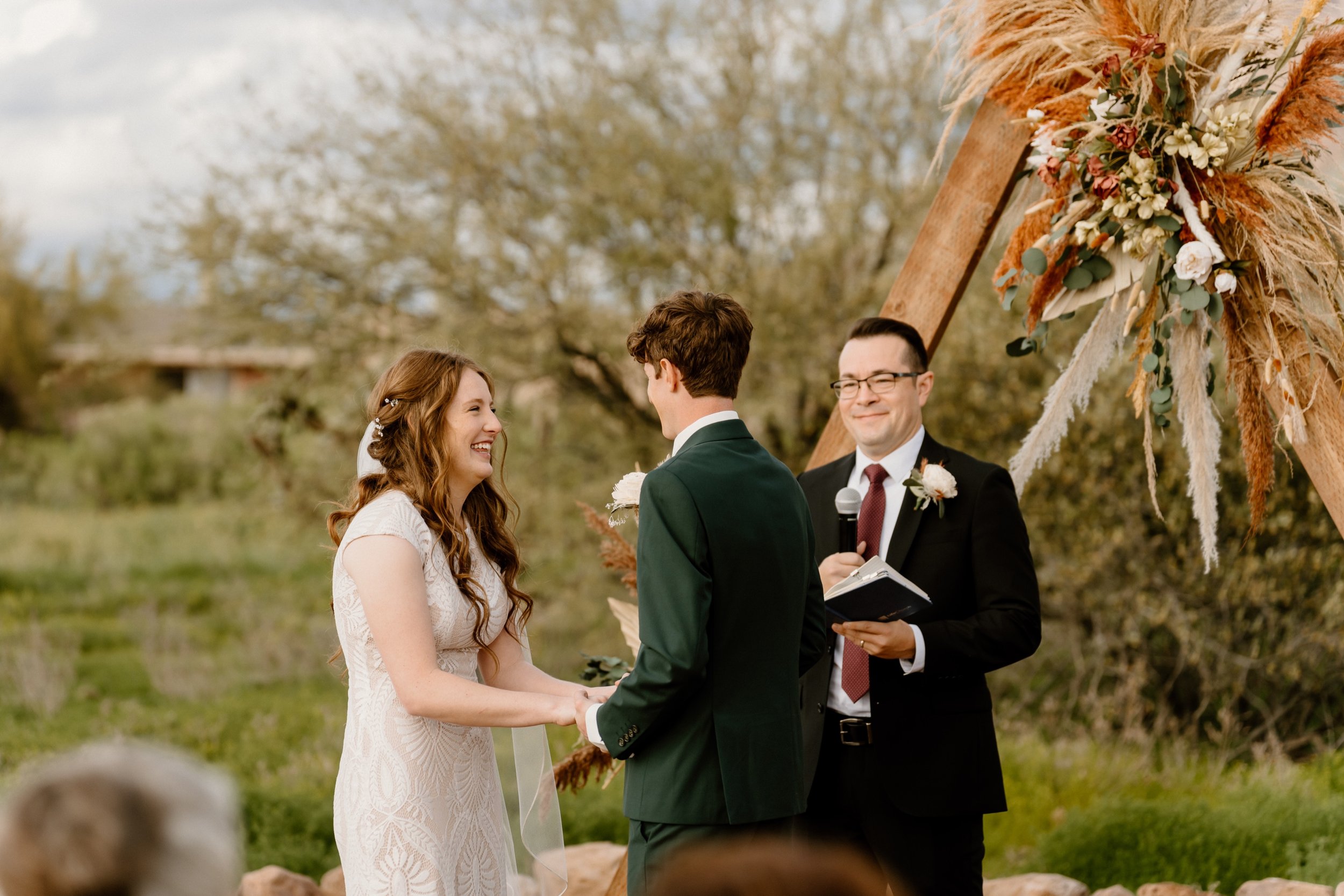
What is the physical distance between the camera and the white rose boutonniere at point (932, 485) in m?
3.11

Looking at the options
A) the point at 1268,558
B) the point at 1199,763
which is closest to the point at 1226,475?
the point at 1268,558

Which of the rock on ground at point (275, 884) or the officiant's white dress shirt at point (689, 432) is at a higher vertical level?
the officiant's white dress shirt at point (689, 432)

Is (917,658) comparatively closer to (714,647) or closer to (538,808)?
(714,647)

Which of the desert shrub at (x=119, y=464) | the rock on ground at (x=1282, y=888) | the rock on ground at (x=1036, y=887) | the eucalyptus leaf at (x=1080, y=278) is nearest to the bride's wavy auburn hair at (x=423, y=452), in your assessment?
the eucalyptus leaf at (x=1080, y=278)

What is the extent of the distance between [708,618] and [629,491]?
62 cm

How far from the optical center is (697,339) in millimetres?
2424

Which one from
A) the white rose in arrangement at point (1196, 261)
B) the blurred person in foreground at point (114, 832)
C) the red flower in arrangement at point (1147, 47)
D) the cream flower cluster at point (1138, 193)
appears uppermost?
the red flower in arrangement at point (1147, 47)

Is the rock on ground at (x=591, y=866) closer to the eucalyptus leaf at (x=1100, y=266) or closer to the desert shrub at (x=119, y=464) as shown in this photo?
the eucalyptus leaf at (x=1100, y=266)

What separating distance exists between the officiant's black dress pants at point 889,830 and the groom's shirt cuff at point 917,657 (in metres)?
0.26

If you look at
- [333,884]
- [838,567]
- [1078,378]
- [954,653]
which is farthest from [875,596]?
[333,884]

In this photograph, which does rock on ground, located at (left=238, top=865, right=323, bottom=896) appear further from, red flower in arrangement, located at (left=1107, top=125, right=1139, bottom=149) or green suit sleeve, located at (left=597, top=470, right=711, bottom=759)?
red flower in arrangement, located at (left=1107, top=125, right=1139, bottom=149)

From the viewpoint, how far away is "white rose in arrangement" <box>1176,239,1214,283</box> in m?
2.77

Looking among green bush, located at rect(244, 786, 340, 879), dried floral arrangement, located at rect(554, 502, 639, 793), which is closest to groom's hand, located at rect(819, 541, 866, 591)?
dried floral arrangement, located at rect(554, 502, 639, 793)

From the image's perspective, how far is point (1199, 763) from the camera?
22.9 feet
